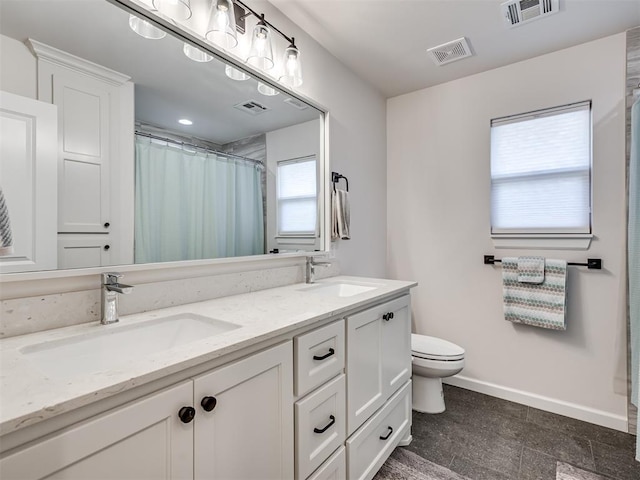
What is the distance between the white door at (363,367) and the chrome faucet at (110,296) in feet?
2.72

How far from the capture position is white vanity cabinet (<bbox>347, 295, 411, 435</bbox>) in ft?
4.36

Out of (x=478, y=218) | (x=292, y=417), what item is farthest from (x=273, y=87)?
(x=478, y=218)

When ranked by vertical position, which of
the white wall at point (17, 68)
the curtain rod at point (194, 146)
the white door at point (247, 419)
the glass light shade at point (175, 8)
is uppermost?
the glass light shade at point (175, 8)

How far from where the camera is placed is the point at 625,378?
6.44ft

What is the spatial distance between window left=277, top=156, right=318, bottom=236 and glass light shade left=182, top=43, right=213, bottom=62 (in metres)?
0.61

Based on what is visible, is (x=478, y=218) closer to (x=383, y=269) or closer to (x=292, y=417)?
(x=383, y=269)

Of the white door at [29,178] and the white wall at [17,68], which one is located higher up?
the white wall at [17,68]

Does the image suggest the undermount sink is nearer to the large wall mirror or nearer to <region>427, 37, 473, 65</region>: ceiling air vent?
the large wall mirror

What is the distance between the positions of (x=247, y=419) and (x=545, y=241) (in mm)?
2208

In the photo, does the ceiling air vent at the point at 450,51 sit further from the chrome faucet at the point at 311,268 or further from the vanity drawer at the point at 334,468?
the vanity drawer at the point at 334,468

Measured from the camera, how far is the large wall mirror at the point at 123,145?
937mm

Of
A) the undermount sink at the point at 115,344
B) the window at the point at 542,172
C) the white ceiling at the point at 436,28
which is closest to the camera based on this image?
the undermount sink at the point at 115,344

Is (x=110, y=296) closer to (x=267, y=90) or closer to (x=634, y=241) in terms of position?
(x=267, y=90)

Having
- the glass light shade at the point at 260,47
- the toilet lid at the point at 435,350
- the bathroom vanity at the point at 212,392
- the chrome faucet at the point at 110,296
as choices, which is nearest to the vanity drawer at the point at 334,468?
the bathroom vanity at the point at 212,392
